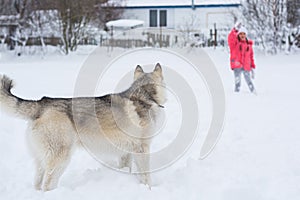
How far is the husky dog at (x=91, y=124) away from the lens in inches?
154

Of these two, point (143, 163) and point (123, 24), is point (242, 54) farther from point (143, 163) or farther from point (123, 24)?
point (123, 24)

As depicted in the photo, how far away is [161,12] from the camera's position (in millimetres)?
33781

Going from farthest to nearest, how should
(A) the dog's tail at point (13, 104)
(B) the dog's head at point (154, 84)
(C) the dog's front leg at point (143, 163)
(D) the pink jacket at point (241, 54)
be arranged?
(D) the pink jacket at point (241, 54) → (B) the dog's head at point (154, 84) → (C) the dog's front leg at point (143, 163) → (A) the dog's tail at point (13, 104)

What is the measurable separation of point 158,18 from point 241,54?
2471cm

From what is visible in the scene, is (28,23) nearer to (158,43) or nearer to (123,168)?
(158,43)

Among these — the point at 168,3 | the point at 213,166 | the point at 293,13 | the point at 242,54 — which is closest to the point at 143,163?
the point at 213,166

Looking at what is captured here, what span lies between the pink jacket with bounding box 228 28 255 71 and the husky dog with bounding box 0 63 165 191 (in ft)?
18.2

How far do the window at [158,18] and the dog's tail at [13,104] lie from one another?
99.6 feet

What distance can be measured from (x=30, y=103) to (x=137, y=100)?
1176mm

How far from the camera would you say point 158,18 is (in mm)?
33750

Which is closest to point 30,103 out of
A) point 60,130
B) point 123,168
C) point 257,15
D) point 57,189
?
point 60,130

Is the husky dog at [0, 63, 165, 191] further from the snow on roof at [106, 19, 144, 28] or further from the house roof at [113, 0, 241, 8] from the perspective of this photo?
the house roof at [113, 0, 241, 8]

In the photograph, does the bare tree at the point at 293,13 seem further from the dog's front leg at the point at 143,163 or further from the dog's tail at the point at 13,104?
the dog's tail at the point at 13,104

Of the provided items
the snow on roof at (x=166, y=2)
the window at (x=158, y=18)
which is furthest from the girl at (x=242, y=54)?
the window at (x=158, y=18)
